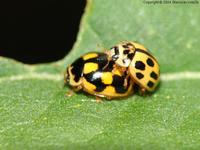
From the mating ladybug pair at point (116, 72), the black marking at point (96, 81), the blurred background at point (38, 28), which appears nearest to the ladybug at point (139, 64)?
the mating ladybug pair at point (116, 72)

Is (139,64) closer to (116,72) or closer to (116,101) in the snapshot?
(116,72)

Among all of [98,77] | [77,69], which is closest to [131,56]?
[98,77]

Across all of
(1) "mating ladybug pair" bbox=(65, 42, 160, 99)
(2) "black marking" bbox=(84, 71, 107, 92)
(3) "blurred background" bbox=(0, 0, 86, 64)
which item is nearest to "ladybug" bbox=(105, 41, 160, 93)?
(1) "mating ladybug pair" bbox=(65, 42, 160, 99)

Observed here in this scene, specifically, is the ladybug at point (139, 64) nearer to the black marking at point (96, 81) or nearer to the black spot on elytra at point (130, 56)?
the black spot on elytra at point (130, 56)

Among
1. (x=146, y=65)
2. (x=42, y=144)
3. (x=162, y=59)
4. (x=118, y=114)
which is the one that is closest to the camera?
(x=42, y=144)

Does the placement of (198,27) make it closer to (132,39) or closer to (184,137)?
(132,39)

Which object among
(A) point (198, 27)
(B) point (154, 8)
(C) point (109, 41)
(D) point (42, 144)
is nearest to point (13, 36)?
(C) point (109, 41)

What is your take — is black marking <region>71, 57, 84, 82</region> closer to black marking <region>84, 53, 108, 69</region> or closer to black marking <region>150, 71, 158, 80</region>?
black marking <region>84, 53, 108, 69</region>
